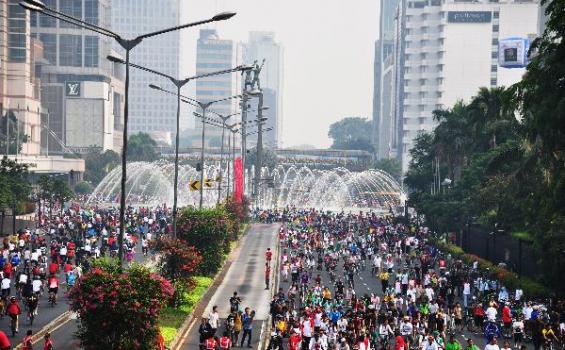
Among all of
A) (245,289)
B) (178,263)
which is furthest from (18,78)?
(178,263)

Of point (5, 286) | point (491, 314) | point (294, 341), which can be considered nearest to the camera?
point (294, 341)

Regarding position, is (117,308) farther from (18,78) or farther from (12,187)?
(18,78)

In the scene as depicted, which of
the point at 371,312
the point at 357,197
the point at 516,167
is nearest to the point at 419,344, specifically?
the point at 371,312

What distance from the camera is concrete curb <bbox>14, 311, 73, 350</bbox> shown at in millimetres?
36328

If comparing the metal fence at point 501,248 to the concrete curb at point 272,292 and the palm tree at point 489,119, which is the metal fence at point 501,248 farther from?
the concrete curb at point 272,292

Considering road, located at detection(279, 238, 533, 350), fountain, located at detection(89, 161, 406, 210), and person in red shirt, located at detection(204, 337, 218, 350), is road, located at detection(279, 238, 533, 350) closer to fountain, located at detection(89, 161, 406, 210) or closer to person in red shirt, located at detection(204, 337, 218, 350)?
person in red shirt, located at detection(204, 337, 218, 350)

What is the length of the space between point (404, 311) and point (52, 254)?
19.3 metres

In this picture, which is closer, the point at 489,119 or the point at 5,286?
the point at 5,286

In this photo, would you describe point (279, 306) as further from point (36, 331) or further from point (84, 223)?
point (84, 223)

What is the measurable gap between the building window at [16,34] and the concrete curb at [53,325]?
408ft

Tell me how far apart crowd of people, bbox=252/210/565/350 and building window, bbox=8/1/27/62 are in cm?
10220

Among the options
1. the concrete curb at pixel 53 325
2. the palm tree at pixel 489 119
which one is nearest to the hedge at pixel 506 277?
the palm tree at pixel 489 119

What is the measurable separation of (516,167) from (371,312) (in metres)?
29.2

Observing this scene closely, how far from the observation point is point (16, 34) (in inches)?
6339
